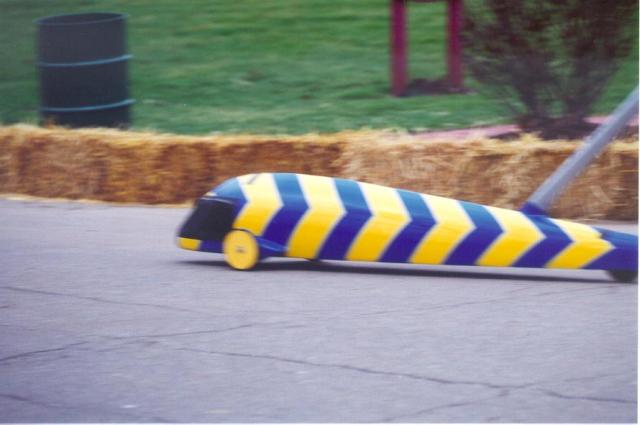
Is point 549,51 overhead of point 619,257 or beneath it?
overhead

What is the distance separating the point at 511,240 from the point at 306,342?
5.33 feet

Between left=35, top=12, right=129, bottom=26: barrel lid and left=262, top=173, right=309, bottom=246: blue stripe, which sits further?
left=35, top=12, right=129, bottom=26: barrel lid

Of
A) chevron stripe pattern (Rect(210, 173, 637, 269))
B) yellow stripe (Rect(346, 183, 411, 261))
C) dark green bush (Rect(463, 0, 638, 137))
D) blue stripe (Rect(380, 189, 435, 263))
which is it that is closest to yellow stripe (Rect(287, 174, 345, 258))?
chevron stripe pattern (Rect(210, 173, 637, 269))

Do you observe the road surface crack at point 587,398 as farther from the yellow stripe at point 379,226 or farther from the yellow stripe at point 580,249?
the yellow stripe at point 379,226

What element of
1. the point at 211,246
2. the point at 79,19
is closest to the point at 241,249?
the point at 211,246

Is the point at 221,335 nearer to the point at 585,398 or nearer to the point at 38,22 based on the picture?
the point at 585,398

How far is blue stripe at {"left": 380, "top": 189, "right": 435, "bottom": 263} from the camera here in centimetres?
696

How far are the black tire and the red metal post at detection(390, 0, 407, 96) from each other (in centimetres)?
845

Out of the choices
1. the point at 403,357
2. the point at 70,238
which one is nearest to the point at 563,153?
the point at 70,238

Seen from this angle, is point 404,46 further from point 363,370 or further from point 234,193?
point 363,370

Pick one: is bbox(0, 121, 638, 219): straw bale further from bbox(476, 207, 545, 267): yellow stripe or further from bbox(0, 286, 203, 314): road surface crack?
bbox(0, 286, 203, 314): road surface crack

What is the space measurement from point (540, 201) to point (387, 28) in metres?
12.0

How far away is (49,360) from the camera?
559 centimetres

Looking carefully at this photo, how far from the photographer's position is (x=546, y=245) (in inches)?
266
